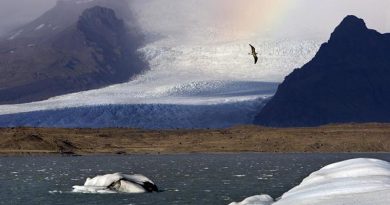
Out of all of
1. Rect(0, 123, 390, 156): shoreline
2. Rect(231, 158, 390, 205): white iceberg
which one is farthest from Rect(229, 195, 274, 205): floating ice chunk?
Rect(0, 123, 390, 156): shoreline

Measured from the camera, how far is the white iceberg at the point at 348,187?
92.0 feet

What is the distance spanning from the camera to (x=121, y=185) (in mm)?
51844

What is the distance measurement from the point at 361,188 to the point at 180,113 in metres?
147

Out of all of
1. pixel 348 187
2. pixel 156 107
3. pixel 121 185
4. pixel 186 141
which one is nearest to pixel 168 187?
pixel 121 185

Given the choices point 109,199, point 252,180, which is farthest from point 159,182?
point 109,199

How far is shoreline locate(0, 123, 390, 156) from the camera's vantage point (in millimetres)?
Result: 145625

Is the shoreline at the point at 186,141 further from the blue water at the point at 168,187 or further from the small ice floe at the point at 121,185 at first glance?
the small ice floe at the point at 121,185

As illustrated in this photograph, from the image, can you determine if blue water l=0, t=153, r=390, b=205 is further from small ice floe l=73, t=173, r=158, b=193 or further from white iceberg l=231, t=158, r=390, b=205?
white iceberg l=231, t=158, r=390, b=205

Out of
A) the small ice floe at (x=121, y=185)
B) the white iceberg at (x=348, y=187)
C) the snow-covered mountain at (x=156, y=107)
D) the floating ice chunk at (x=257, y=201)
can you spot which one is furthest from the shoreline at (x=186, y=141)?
the white iceberg at (x=348, y=187)

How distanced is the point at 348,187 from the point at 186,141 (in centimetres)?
13252

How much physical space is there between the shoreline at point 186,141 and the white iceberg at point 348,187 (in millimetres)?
103987

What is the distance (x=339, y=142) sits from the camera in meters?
161

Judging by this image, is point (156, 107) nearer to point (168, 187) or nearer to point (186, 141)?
point (186, 141)

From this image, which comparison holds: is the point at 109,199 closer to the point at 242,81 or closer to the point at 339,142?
the point at 339,142
